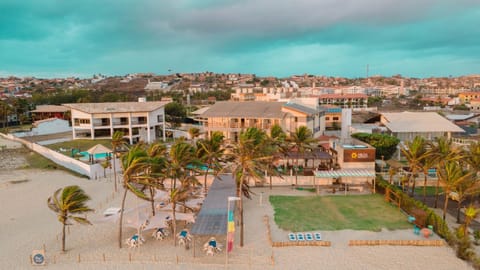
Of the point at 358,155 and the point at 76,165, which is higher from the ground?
the point at 358,155

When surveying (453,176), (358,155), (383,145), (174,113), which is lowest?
(383,145)

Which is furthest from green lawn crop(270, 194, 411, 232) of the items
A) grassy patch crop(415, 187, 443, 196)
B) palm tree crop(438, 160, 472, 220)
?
grassy patch crop(415, 187, 443, 196)

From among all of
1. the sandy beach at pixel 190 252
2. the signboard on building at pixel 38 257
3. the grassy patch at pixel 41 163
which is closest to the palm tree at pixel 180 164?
the sandy beach at pixel 190 252

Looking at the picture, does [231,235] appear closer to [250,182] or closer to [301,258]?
[301,258]

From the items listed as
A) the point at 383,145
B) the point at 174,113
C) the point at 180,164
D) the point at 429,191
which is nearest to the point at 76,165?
the point at 180,164

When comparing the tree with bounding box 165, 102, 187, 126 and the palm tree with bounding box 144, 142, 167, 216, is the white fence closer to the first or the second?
the palm tree with bounding box 144, 142, 167, 216

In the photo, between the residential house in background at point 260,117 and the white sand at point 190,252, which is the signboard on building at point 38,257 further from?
the residential house in background at point 260,117

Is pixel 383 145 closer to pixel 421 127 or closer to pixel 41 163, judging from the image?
pixel 421 127
